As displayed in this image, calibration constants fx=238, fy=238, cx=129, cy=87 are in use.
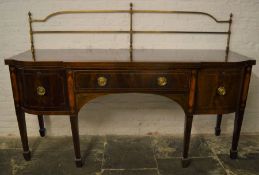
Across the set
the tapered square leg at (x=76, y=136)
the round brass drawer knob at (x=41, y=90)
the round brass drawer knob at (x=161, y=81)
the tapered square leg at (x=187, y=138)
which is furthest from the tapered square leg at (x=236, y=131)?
the round brass drawer knob at (x=41, y=90)

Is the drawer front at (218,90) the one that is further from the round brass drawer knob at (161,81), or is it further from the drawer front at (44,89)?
the drawer front at (44,89)

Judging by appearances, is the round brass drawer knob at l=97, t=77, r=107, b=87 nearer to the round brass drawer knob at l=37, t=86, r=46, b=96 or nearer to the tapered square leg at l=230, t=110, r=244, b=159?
the round brass drawer knob at l=37, t=86, r=46, b=96

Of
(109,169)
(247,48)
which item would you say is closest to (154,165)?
(109,169)

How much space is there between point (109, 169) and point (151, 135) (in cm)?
71

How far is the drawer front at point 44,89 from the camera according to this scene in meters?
1.74

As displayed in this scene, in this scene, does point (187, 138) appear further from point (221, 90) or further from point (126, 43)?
point (126, 43)

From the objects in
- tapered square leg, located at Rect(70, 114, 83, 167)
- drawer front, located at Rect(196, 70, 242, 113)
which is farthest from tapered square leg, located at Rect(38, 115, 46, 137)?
drawer front, located at Rect(196, 70, 242, 113)

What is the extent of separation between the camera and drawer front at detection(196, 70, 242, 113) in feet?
5.86

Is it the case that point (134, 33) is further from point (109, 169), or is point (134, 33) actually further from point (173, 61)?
point (109, 169)

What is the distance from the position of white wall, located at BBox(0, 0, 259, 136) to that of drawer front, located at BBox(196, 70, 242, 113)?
61cm

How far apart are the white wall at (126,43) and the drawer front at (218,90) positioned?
Answer: 608 mm

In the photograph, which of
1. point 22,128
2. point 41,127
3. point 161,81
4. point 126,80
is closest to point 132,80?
point 126,80

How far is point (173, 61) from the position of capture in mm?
1732

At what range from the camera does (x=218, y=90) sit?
182cm
